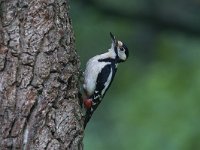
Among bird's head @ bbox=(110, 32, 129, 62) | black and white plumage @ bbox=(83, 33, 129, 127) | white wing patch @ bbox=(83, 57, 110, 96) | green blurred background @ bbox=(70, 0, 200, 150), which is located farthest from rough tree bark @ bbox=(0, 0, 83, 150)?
green blurred background @ bbox=(70, 0, 200, 150)

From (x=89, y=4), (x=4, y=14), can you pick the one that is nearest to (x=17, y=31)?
(x=4, y=14)

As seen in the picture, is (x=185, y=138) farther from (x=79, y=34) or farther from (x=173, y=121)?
(x=79, y=34)

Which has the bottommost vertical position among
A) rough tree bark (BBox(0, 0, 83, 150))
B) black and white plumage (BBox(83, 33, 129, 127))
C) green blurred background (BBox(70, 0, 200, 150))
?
green blurred background (BBox(70, 0, 200, 150))

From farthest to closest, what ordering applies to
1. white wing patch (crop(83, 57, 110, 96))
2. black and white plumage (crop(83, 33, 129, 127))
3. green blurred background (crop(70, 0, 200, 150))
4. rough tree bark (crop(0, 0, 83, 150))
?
1. green blurred background (crop(70, 0, 200, 150))
2. white wing patch (crop(83, 57, 110, 96))
3. black and white plumage (crop(83, 33, 129, 127))
4. rough tree bark (crop(0, 0, 83, 150))

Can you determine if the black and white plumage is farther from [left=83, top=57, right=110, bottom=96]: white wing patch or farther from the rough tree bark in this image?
the rough tree bark

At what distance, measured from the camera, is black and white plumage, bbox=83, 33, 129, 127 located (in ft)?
28.5

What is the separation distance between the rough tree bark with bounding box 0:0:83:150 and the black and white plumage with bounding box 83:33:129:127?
3.49 feet

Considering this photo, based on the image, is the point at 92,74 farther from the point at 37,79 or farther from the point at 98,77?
the point at 37,79

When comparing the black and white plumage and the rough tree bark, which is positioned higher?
the rough tree bark

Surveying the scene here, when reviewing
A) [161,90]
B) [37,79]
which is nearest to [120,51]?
[37,79]

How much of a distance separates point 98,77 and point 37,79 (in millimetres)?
1805

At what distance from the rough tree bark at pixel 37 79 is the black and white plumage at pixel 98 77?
106 centimetres

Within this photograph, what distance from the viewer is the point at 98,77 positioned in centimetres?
897

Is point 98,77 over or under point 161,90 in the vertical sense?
over
